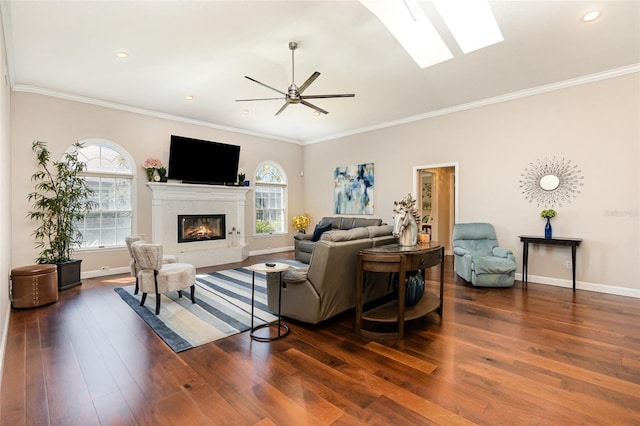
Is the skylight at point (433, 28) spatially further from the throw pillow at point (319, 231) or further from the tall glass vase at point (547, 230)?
the throw pillow at point (319, 231)

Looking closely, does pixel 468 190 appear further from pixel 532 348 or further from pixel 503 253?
pixel 532 348

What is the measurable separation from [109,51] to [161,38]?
84cm

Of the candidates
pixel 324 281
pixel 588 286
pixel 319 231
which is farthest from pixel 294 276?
pixel 588 286

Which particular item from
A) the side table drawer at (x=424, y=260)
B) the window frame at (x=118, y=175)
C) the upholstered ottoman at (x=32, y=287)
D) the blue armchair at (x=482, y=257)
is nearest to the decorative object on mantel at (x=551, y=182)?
the blue armchair at (x=482, y=257)

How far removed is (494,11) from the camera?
2982mm

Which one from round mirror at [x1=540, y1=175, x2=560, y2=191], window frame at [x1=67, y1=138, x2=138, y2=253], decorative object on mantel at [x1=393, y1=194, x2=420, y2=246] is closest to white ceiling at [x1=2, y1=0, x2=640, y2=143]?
window frame at [x1=67, y1=138, x2=138, y2=253]

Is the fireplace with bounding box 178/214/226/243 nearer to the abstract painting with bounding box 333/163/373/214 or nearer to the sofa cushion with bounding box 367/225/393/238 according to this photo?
the abstract painting with bounding box 333/163/373/214

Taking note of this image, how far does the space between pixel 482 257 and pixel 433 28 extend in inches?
135

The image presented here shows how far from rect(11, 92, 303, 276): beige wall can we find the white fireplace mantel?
8.0 inches

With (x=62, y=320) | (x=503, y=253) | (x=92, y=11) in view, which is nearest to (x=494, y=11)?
(x=503, y=253)

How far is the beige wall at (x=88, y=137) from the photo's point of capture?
4770 mm

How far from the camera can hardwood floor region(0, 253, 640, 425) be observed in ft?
6.09

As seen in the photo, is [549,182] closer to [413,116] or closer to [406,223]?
[413,116]

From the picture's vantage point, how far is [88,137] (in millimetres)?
5367
